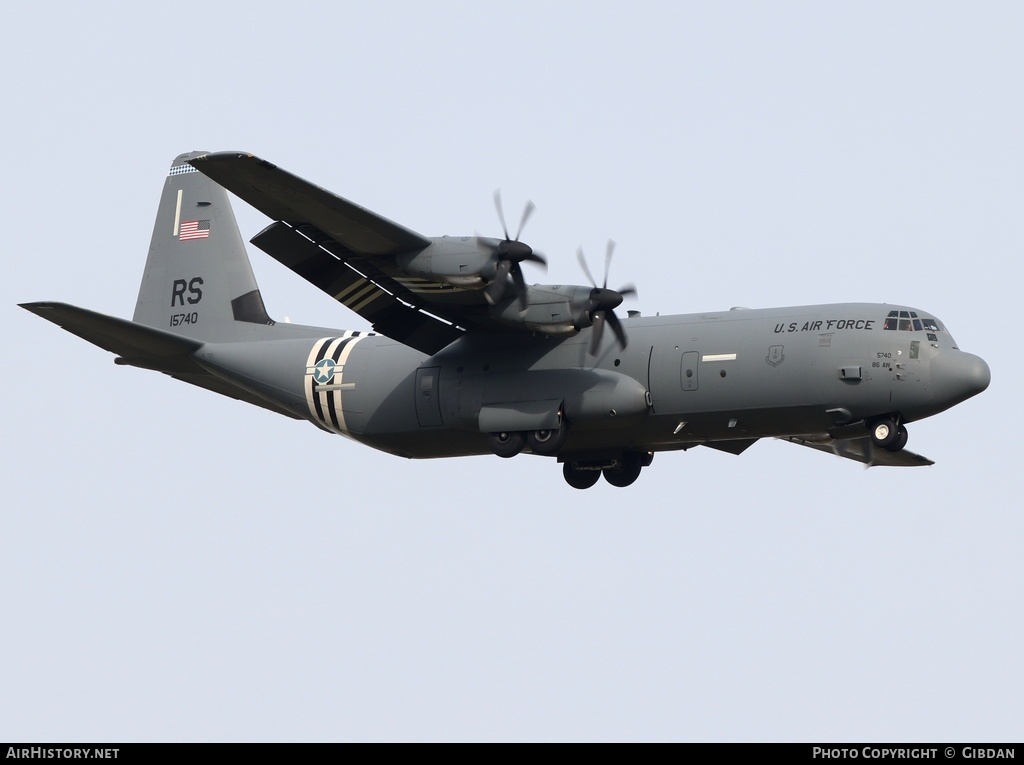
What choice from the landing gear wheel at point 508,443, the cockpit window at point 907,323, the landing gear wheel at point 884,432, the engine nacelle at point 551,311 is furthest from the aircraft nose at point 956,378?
the landing gear wheel at point 508,443

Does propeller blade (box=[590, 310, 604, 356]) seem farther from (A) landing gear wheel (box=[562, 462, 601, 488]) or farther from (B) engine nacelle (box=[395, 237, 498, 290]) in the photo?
(A) landing gear wheel (box=[562, 462, 601, 488])

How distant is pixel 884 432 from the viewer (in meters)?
25.5

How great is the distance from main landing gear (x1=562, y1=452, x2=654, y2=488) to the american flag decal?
8891 millimetres

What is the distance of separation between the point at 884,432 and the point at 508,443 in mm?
6316

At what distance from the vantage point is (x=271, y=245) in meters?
26.2

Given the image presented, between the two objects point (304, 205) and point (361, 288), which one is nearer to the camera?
point (304, 205)

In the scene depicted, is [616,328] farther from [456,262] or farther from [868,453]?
[868,453]

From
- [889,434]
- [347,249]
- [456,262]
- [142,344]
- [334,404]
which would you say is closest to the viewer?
[456,262]

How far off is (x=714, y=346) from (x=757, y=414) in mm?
1359

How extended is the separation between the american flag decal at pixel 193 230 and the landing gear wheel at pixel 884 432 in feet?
46.4

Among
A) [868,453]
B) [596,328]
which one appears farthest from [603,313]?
[868,453]

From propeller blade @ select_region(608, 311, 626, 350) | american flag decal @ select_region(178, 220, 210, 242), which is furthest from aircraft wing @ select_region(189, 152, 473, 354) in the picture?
american flag decal @ select_region(178, 220, 210, 242)

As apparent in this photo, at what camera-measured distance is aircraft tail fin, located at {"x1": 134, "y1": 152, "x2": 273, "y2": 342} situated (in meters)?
→ 31.4

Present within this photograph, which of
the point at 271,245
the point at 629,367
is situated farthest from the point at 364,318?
the point at 629,367
